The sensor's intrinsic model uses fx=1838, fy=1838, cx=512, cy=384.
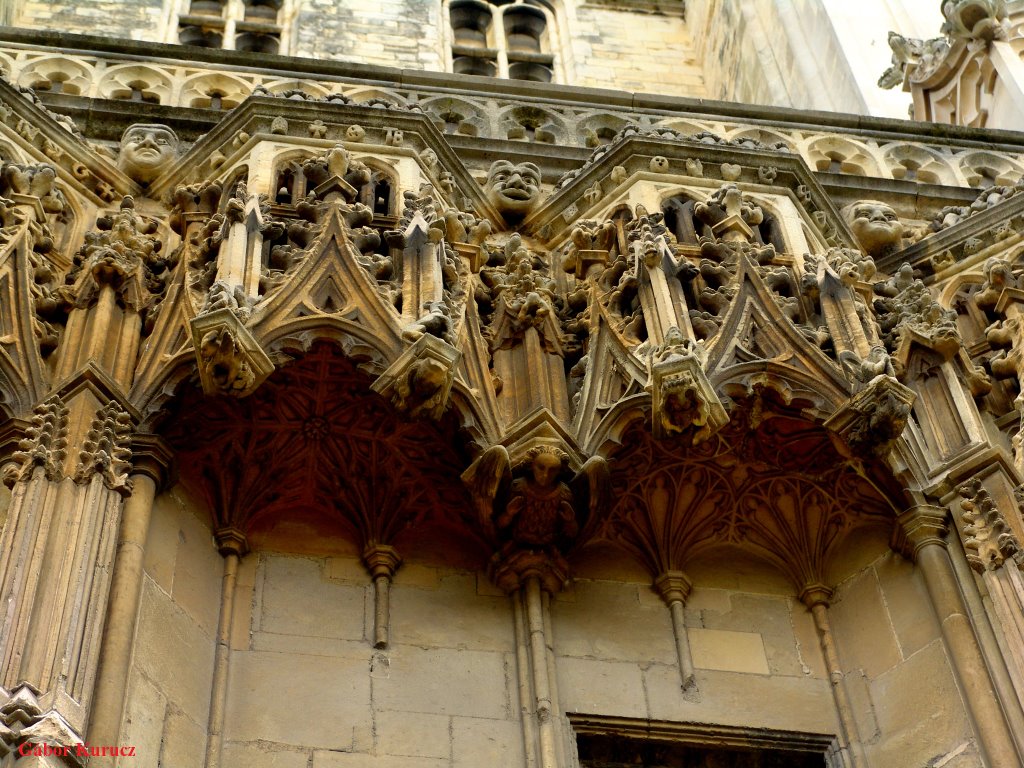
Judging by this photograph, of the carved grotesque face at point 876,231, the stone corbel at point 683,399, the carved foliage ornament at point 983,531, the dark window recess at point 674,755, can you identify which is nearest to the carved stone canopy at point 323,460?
the stone corbel at point 683,399

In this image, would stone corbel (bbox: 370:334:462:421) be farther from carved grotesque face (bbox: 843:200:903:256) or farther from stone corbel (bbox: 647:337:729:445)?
carved grotesque face (bbox: 843:200:903:256)

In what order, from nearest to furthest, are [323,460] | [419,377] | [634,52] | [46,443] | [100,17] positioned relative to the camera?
1. [46,443]
2. [419,377]
3. [323,460]
4. [100,17]
5. [634,52]

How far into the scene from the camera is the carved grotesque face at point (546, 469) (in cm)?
952

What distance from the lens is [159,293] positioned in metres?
10.4

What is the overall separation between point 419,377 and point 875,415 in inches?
95.8

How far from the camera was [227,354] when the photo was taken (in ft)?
30.4

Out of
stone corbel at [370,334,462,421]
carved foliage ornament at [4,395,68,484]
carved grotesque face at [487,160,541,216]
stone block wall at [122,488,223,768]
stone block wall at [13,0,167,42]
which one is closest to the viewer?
stone block wall at [122,488,223,768]

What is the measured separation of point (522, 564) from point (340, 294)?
1757mm

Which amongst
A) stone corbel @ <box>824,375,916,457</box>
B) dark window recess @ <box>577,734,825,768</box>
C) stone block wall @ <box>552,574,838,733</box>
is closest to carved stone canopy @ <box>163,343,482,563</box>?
stone block wall @ <box>552,574,838,733</box>

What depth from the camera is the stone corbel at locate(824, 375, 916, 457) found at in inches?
384

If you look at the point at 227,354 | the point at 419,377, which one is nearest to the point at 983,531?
the point at 419,377

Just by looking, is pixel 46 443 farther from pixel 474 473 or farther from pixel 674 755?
pixel 674 755

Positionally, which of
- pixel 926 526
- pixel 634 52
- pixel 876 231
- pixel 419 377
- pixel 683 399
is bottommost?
pixel 926 526

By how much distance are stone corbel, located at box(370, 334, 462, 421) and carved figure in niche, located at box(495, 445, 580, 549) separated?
594 millimetres
